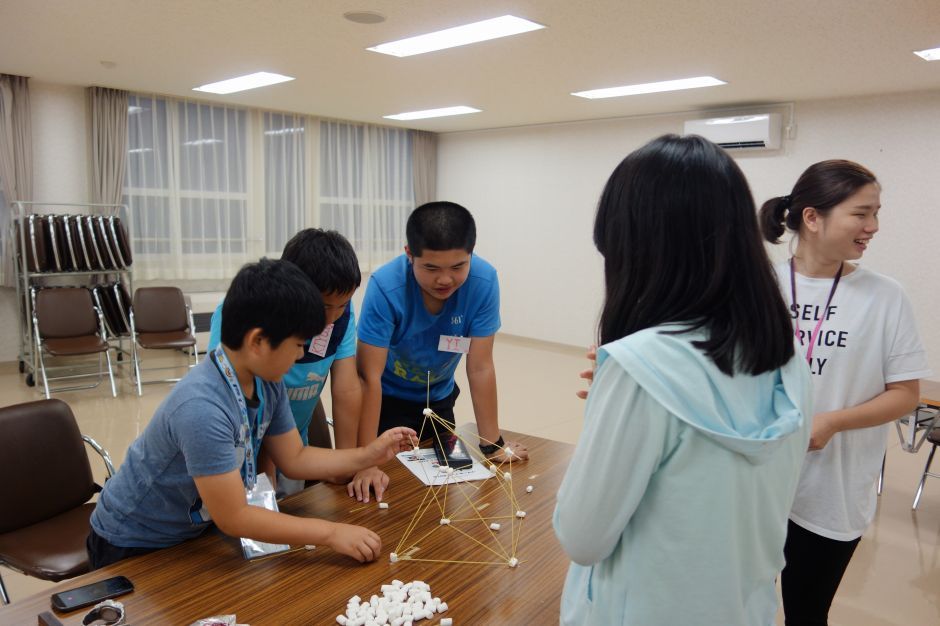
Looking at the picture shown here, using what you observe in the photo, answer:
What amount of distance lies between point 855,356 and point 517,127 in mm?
7588

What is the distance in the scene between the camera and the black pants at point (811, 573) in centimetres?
170

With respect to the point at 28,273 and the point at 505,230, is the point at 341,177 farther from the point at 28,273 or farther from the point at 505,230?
the point at 28,273

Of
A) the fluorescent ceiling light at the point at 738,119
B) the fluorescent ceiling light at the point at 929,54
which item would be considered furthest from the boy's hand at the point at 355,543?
the fluorescent ceiling light at the point at 738,119

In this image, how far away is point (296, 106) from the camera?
7469 millimetres

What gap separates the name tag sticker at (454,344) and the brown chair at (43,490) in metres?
1.26

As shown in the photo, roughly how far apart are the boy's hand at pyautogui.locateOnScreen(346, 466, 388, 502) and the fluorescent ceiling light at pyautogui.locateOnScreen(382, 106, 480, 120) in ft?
20.3

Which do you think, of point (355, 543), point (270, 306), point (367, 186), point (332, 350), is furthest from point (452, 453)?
point (367, 186)

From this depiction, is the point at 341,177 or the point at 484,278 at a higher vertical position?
the point at 341,177

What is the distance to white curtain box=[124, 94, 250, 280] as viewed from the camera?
23.0ft

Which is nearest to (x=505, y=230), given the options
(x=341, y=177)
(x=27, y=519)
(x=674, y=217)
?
(x=341, y=177)

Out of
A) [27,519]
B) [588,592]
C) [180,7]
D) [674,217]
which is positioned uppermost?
[180,7]

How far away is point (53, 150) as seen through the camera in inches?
259

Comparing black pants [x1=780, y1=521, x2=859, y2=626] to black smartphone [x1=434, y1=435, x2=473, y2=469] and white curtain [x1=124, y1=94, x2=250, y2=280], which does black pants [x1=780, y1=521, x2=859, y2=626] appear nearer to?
black smartphone [x1=434, y1=435, x2=473, y2=469]

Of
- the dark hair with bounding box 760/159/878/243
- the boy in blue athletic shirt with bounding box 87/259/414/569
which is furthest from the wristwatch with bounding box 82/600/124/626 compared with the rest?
the dark hair with bounding box 760/159/878/243
